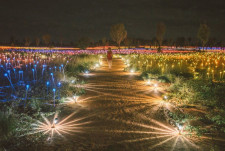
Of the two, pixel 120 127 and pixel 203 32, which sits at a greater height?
pixel 203 32

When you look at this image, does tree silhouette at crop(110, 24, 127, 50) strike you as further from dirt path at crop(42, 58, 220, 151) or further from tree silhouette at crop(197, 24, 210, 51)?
dirt path at crop(42, 58, 220, 151)

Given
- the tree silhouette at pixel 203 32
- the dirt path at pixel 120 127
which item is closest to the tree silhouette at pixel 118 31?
the tree silhouette at pixel 203 32

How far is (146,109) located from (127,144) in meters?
2.86

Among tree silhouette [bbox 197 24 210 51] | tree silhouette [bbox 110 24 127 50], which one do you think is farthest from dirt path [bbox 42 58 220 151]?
tree silhouette [bbox 197 24 210 51]

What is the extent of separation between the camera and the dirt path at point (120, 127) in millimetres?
4645

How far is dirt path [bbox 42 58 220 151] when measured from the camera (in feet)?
15.2

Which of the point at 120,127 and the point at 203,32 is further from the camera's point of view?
the point at 203,32

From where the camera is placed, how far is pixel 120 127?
5.71 meters

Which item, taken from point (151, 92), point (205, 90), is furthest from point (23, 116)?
point (205, 90)

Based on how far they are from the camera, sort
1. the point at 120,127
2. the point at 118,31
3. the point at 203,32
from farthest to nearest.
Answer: the point at 118,31
the point at 203,32
the point at 120,127

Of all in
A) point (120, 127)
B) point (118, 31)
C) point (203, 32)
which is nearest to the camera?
point (120, 127)

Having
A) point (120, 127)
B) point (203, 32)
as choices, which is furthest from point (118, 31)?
point (120, 127)

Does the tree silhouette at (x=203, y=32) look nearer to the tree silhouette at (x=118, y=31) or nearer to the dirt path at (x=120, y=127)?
the tree silhouette at (x=118, y=31)

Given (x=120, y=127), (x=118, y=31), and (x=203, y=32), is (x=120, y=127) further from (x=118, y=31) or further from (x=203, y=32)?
(x=203, y=32)
